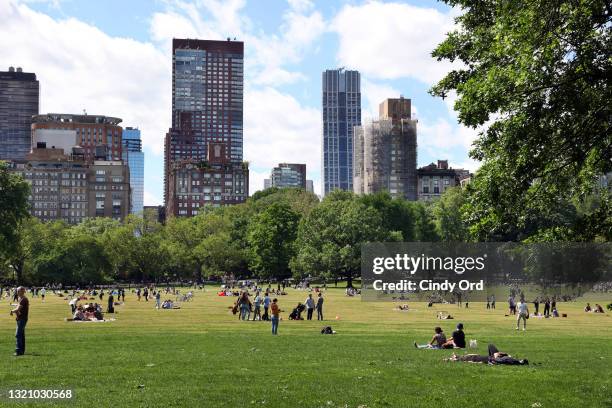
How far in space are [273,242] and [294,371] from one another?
377 ft

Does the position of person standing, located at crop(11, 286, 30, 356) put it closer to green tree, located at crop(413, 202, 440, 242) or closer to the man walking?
the man walking

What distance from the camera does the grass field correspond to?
1655 cm

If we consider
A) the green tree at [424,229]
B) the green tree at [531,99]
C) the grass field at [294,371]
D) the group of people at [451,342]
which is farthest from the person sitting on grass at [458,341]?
the green tree at [424,229]

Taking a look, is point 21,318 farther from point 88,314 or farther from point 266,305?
point 88,314

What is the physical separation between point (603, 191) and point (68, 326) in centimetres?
2895

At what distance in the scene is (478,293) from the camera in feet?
280

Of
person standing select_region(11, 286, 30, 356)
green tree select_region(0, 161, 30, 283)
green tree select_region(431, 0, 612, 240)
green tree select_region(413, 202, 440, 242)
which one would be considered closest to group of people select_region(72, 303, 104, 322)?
person standing select_region(11, 286, 30, 356)

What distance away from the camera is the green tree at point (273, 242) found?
13412 centimetres

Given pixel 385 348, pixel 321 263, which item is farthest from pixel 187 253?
pixel 385 348

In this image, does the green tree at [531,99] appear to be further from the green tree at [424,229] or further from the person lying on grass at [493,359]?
the green tree at [424,229]

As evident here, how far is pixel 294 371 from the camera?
2034 cm

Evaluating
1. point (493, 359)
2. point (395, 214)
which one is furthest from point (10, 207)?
point (395, 214)

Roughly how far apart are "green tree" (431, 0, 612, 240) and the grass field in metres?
4.35

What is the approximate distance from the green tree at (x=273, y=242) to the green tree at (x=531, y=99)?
112 m
